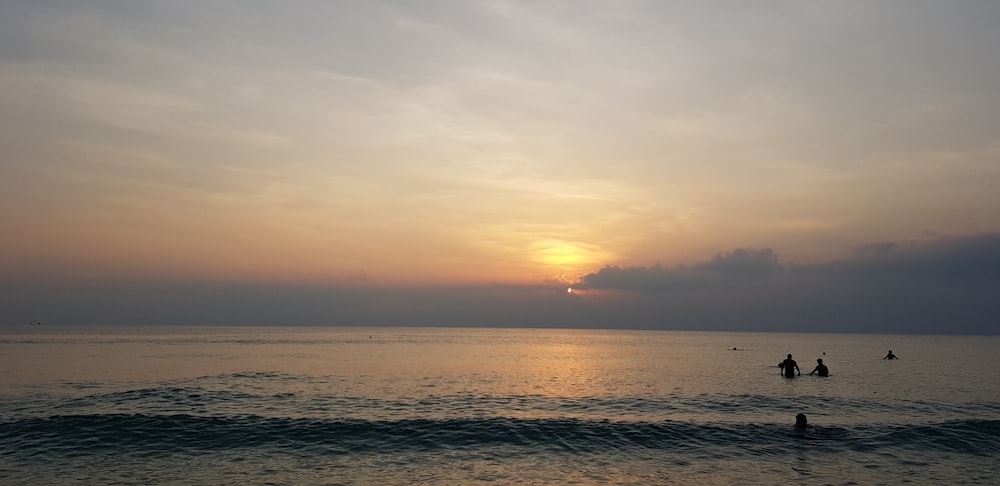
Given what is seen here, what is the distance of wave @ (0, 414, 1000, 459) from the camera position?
27766 mm

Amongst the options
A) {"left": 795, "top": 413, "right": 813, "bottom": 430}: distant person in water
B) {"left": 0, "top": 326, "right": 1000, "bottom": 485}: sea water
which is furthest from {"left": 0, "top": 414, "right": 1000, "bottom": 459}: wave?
{"left": 795, "top": 413, "right": 813, "bottom": 430}: distant person in water

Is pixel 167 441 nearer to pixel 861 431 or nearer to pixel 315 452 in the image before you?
pixel 315 452

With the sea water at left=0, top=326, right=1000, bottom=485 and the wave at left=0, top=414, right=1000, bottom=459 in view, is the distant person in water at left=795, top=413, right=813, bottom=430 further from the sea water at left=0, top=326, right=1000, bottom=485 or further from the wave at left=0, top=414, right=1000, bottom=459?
the sea water at left=0, top=326, right=1000, bottom=485

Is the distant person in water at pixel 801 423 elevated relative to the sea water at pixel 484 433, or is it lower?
elevated

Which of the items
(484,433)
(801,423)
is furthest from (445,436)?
(801,423)

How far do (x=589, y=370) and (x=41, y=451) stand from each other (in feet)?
192

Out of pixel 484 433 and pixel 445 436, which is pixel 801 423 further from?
pixel 445 436

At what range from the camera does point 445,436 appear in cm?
3005

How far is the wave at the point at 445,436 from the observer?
27.8m

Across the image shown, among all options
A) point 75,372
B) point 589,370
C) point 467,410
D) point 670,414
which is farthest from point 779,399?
point 75,372

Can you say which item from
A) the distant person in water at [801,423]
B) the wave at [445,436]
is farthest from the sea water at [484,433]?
the distant person in water at [801,423]

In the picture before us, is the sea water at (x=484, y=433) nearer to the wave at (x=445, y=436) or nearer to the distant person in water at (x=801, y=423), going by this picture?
the wave at (x=445, y=436)

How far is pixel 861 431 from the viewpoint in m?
31.4

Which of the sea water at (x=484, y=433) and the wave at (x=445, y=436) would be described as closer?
the sea water at (x=484, y=433)
